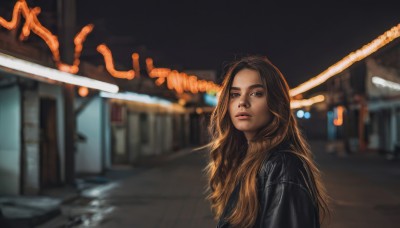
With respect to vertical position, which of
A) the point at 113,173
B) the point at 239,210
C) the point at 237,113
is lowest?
the point at 113,173

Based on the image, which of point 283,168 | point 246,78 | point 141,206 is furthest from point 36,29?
point 283,168

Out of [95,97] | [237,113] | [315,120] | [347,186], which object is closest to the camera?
[237,113]

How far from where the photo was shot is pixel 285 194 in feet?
6.38

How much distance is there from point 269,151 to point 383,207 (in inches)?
380

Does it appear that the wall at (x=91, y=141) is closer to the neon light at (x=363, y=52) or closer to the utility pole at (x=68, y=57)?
the utility pole at (x=68, y=57)

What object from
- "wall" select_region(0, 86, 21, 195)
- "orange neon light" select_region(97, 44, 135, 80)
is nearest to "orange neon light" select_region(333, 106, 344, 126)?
"orange neon light" select_region(97, 44, 135, 80)

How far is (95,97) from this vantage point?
1802 cm

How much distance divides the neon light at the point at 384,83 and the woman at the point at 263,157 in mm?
23697

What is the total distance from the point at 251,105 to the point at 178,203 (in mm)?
9434

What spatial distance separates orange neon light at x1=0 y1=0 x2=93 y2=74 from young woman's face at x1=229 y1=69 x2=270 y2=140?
8.73 metres

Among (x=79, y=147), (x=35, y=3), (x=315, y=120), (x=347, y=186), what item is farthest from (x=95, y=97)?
(x=315, y=120)

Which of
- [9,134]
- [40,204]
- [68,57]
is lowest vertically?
[40,204]

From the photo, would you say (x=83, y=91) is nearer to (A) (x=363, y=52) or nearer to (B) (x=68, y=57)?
(B) (x=68, y=57)

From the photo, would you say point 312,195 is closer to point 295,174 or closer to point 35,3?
point 295,174
